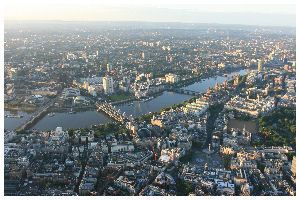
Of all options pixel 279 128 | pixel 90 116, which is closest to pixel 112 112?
pixel 90 116

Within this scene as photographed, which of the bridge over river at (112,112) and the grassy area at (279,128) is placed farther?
the bridge over river at (112,112)

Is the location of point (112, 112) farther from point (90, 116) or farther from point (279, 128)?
point (279, 128)

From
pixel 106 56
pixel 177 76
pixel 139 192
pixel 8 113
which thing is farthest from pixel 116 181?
pixel 106 56

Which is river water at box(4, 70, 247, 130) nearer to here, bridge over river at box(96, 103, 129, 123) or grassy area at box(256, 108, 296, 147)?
bridge over river at box(96, 103, 129, 123)

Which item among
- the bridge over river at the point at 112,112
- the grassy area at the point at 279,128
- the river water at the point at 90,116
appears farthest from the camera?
the bridge over river at the point at 112,112

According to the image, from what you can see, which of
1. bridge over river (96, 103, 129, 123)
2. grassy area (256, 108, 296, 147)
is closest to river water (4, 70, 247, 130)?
bridge over river (96, 103, 129, 123)

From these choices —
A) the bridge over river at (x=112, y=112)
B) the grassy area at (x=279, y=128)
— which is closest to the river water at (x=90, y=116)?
the bridge over river at (x=112, y=112)

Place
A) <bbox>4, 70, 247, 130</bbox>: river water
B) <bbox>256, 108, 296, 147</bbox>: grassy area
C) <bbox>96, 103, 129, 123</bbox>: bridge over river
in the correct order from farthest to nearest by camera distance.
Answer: <bbox>96, 103, 129, 123</bbox>: bridge over river → <bbox>4, 70, 247, 130</bbox>: river water → <bbox>256, 108, 296, 147</bbox>: grassy area

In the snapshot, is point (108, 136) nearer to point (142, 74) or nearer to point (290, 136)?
point (290, 136)

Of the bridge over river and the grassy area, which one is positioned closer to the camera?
the grassy area

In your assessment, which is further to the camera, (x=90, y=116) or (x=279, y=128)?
(x=90, y=116)

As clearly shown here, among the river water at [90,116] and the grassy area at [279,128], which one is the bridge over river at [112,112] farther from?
the grassy area at [279,128]
